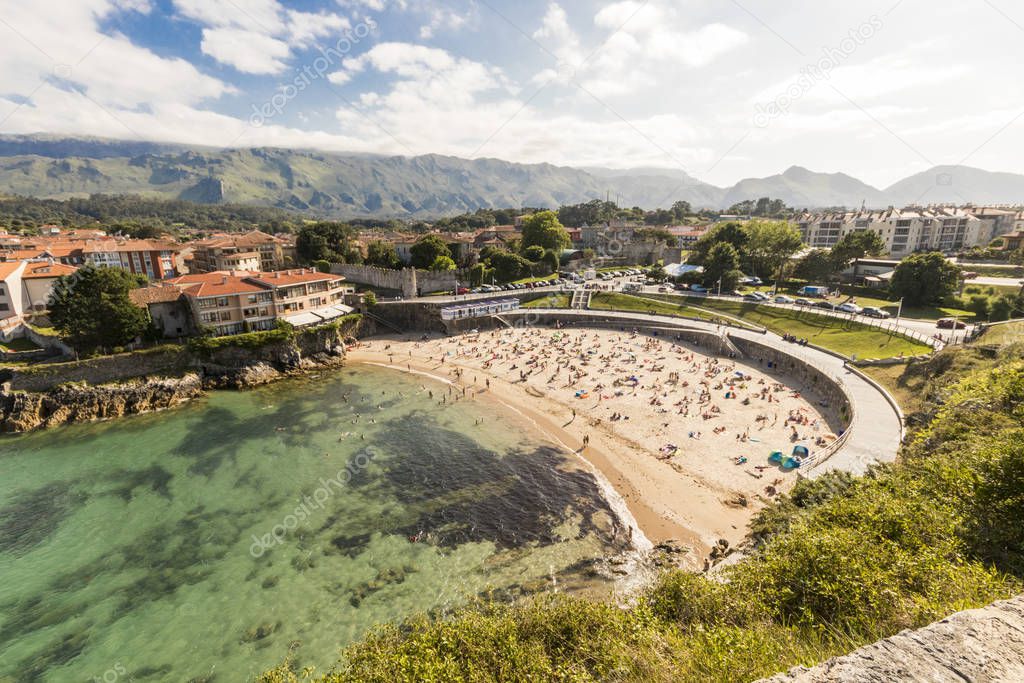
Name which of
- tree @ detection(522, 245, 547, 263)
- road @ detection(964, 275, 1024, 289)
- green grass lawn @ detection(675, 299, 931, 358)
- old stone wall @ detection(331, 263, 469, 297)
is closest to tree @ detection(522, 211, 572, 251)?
Answer: tree @ detection(522, 245, 547, 263)

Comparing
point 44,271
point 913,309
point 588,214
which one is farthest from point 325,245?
point 588,214

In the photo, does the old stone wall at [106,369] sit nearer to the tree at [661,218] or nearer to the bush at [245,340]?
the bush at [245,340]

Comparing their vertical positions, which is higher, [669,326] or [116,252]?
[116,252]

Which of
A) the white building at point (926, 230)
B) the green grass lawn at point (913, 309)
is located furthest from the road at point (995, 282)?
the white building at point (926, 230)

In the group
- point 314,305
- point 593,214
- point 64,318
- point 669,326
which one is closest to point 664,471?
point 669,326

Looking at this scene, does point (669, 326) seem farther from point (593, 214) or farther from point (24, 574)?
point (593, 214)
